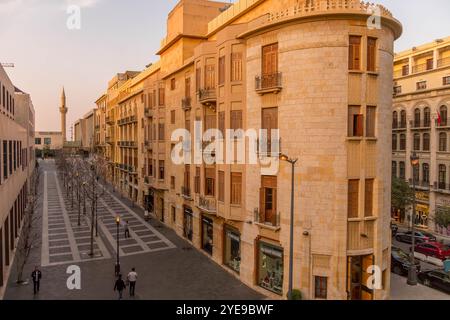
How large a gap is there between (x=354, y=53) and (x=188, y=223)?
846 inches

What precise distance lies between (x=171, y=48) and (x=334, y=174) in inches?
1044

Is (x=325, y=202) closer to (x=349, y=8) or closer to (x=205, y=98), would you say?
(x=349, y=8)

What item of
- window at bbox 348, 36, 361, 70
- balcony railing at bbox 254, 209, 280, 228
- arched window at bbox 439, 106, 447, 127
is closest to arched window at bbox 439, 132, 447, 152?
arched window at bbox 439, 106, 447, 127

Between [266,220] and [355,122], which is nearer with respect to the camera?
[355,122]

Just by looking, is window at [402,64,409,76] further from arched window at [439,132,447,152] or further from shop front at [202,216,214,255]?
shop front at [202,216,214,255]

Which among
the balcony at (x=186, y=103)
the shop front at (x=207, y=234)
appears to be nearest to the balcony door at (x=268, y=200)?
the shop front at (x=207, y=234)

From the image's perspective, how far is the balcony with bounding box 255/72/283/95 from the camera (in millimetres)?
21250

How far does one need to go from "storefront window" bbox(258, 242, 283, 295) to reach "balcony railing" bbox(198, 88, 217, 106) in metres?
11.2

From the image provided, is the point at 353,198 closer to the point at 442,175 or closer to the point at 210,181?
the point at 210,181

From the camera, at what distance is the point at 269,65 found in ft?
73.0

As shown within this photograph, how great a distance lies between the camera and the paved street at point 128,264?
73.5 feet

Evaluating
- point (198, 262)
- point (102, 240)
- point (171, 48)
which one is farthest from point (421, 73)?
point (102, 240)

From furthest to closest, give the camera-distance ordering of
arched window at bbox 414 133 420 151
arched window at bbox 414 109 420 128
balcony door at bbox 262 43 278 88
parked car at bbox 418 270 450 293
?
arched window at bbox 414 133 420 151 < arched window at bbox 414 109 420 128 < parked car at bbox 418 270 450 293 < balcony door at bbox 262 43 278 88

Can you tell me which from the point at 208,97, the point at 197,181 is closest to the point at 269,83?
the point at 208,97
